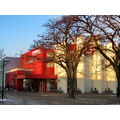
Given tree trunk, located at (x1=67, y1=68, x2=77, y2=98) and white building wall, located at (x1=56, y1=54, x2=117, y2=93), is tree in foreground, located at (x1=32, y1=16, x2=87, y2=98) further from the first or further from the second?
white building wall, located at (x1=56, y1=54, x2=117, y2=93)

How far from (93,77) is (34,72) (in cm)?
462

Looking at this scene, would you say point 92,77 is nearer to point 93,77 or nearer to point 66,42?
point 93,77

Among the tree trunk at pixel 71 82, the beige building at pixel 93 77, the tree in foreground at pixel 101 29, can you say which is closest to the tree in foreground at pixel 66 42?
the tree trunk at pixel 71 82

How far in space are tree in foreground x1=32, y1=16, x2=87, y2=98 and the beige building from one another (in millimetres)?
1099

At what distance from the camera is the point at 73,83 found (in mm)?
15109

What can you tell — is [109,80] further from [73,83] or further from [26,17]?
[26,17]

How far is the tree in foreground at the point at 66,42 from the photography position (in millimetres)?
13281

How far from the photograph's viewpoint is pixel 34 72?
63.5 feet

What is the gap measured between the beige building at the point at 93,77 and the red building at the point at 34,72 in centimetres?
78

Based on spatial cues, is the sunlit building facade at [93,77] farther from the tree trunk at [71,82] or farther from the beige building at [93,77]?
the tree trunk at [71,82]

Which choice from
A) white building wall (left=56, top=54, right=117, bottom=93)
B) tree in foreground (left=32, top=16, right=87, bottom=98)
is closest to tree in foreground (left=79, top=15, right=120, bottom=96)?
tree in foreground (left=32, top=16, right=87, bottom=98)

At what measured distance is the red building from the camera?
14.5 m
